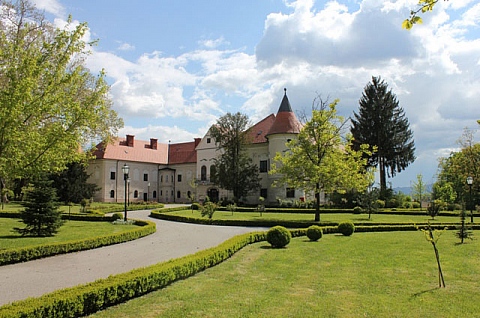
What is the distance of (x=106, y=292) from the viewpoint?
6641 mm

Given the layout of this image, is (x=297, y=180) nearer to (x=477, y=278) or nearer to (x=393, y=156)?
(x=477, y=278)

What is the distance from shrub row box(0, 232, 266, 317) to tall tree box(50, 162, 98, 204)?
101 feet

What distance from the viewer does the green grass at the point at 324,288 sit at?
6.33 meters

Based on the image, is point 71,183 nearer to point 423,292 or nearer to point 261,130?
point 261,130

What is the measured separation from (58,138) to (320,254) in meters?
9.37

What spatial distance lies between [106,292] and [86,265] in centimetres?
422

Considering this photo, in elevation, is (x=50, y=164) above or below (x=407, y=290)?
above

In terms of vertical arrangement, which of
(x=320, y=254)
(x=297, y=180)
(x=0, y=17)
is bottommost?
(x=320, y=254)

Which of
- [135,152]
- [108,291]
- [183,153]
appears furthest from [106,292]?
[183,153]

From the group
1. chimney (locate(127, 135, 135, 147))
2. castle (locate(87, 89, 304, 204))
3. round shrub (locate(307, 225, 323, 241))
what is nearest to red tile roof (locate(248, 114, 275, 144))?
castle (locate(87, 89, 304, 204))

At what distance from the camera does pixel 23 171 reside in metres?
13.3

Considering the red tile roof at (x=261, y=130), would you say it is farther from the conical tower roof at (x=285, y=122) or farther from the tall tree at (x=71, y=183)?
the tall tree at (x=71, y=183)

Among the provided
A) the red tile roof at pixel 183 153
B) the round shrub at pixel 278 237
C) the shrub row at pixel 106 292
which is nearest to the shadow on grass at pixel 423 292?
the shrub row at pixel 106 292

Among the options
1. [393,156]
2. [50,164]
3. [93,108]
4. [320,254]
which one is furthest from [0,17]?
[393,156]
